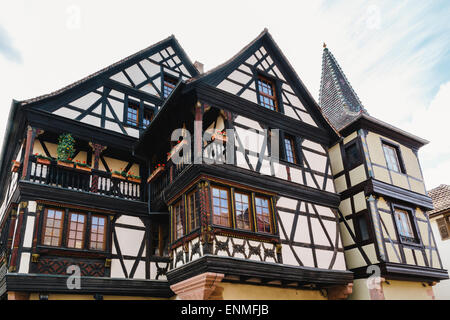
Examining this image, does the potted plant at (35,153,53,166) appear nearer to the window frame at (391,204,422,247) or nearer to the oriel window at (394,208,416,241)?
the window frame at (391,204,422,247)

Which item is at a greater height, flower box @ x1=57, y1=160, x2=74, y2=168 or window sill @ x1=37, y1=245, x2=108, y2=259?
flower box @ x1=57, y1=160, x2=74, y2=168

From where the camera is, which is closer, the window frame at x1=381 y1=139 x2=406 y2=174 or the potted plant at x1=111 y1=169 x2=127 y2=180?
the potted plant at x1=111 y1=169 x2=127 y2=180

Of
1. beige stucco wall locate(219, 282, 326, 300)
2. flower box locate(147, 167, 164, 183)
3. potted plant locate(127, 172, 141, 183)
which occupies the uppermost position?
potted plant locate(127, 172, 141, 183)

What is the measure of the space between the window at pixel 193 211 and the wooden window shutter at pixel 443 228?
14.4 m

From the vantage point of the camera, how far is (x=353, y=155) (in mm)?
14445

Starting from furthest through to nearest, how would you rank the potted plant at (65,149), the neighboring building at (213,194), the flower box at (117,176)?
1. the flower box at (117,176)
2. the potted plant at (65,149)
3. the neighboring building at (213,194)

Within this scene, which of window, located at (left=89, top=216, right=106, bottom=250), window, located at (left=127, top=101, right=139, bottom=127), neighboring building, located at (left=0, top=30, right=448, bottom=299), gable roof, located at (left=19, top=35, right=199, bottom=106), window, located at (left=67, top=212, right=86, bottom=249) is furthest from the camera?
window, located at (left=127, top=101, right=139, bottom=127)

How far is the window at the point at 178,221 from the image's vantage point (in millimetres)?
11466

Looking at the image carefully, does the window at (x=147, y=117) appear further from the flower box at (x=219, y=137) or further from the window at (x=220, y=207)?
the window at (x=220, y=207)

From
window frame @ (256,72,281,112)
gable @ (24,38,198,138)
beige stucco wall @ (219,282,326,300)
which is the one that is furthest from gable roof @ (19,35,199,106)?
beige stucco wall @ (219,282,326,300)

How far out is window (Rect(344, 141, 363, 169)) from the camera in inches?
557

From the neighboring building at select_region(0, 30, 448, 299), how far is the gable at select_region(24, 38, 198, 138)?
0.06m

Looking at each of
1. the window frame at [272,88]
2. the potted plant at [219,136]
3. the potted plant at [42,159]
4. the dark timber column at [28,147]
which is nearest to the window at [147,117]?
the dark timber column at [28,147]
